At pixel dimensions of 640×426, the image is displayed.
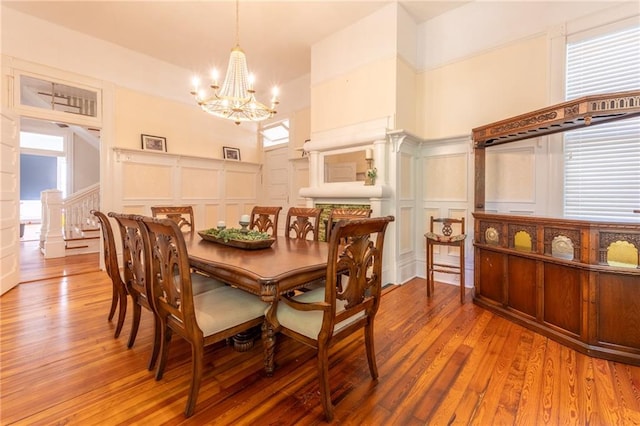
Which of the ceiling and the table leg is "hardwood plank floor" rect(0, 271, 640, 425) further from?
the ceiling

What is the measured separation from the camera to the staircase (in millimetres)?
5070

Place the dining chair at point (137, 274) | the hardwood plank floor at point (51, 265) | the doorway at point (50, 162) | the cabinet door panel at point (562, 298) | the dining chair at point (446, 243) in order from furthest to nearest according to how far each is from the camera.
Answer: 1. the doorway at point (50, 162)
2. the hardwood plank floor at point (51, 265)
3. the dining chair at point (446, 243)
4. the cabinet door panel at point (562, 298)
5. the dining chair at point (137, 274)

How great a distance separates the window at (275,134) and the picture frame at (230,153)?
0.64 meters

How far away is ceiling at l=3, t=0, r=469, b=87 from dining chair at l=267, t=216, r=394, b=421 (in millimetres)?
3373

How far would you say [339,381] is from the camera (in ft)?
5.57

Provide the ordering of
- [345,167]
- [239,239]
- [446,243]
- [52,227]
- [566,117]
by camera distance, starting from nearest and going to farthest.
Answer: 1. [239,239]
2. [566,117]
3. [446,243]
4. [345,167]
5. [52,227]

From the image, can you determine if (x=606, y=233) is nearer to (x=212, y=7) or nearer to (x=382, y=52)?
(x=382, y=52)

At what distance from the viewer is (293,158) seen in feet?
18.0

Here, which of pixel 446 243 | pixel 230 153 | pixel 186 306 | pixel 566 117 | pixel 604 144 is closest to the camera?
pixel 186 306

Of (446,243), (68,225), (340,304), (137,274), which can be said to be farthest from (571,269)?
(68,225)

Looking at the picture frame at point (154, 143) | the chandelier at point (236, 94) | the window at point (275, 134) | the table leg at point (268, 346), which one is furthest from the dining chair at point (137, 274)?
the window at point (275, 134)

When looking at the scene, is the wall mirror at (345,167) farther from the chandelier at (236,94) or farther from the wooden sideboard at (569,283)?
the wooden sideboard at (569,283)

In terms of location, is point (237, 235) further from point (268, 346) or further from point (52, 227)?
point (52, 227)

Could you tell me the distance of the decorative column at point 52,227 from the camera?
5020 mm
